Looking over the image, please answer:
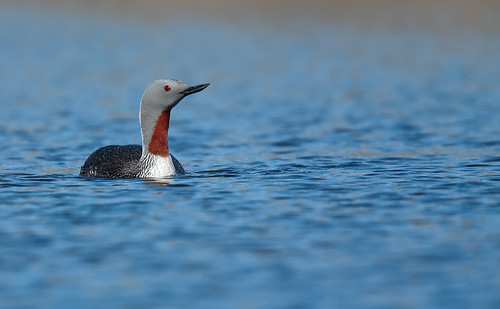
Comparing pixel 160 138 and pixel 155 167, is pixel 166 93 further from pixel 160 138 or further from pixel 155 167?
pixel 155 167

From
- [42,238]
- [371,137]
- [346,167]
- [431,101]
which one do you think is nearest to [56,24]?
[431,101]

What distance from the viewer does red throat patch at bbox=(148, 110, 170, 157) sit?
1061cm

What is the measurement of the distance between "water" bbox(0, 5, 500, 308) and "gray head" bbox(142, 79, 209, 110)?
0.84 meters

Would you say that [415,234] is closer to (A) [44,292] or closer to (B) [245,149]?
(A) [44,292]

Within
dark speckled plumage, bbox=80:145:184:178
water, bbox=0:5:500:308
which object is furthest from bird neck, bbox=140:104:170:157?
water, bbox=0:5:500:308

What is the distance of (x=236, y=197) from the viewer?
375 inches

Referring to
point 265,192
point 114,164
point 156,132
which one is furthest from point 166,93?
point 265,192

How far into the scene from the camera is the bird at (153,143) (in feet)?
34.6

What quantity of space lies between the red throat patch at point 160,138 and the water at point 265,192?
0.39m

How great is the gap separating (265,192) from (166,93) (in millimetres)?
1628

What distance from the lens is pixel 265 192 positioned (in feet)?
32.1

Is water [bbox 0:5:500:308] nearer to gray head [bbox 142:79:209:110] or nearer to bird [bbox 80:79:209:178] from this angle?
bird [bbox 80:79:209:178]

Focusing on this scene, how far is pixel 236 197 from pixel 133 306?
3.53 m

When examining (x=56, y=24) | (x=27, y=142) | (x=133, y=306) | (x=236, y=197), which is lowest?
(x=133, y=306)
